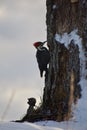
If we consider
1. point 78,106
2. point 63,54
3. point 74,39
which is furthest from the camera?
point 63,54

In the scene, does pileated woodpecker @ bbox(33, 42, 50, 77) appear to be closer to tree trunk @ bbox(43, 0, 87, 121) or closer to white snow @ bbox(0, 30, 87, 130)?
tree trunk @ bbox(43, 0, 87, 121)

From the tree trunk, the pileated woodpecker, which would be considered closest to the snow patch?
the tree trunk

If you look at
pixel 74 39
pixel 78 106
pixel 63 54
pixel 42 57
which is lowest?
pixel 78 106

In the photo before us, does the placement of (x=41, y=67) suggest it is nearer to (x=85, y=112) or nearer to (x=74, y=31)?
(x=74, y=31)

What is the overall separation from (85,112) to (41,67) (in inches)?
63.9

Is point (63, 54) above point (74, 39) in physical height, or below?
below

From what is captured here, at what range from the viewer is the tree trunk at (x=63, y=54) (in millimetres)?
6223

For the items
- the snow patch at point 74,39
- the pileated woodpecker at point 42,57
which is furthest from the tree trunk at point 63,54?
the pileated woodpecker at point 42,57

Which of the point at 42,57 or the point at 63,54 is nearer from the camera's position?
the point at 63,54

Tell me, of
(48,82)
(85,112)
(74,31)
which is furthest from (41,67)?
(85,112)

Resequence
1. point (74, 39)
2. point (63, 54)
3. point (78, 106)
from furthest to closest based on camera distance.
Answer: point (63, 54) < point (74, 39) < point (78, 106)

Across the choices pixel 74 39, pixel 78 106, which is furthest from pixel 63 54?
pixel 78 106

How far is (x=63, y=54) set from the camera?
6.49 metres

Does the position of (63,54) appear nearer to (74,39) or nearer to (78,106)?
(74,39)
